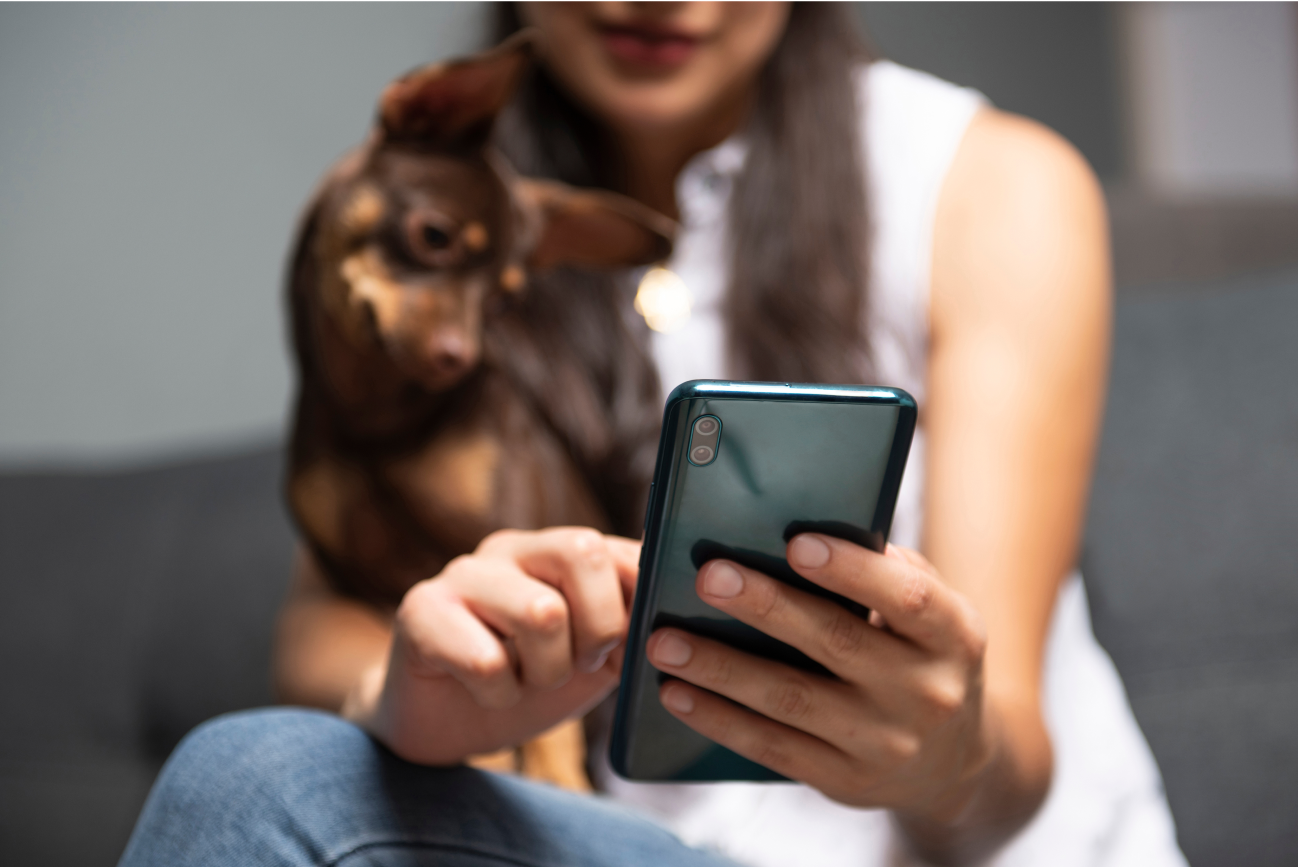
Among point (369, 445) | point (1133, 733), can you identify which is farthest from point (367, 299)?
point (1133, 733)

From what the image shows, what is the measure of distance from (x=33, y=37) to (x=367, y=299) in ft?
5.31

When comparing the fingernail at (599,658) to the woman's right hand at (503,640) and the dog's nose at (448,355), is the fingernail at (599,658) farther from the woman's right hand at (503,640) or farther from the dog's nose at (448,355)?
the dog's nose at (448,355)

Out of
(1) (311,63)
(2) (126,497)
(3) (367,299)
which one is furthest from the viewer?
(1) (311,63)

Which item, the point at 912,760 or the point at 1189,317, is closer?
the point at 912,760

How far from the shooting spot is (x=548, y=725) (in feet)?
2.02

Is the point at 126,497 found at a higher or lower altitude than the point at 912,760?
lower

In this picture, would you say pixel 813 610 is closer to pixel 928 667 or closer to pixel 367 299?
pixel 928 667

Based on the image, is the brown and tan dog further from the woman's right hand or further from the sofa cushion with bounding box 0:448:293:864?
the sofa cushion with bounding box 0:448:293:864

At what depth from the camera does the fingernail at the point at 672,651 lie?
19.3 inches

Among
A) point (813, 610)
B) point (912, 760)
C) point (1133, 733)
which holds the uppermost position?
point (813, 610)

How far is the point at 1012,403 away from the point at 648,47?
0.48 meters

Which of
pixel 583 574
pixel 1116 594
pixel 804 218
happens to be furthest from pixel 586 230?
pixel 1116 594

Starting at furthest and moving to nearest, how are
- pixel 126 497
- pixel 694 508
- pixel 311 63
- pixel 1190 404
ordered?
pixel 311 63, pixel 126 497, pixel 1190 404, pixel 694 508

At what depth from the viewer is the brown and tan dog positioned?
2.38ft
